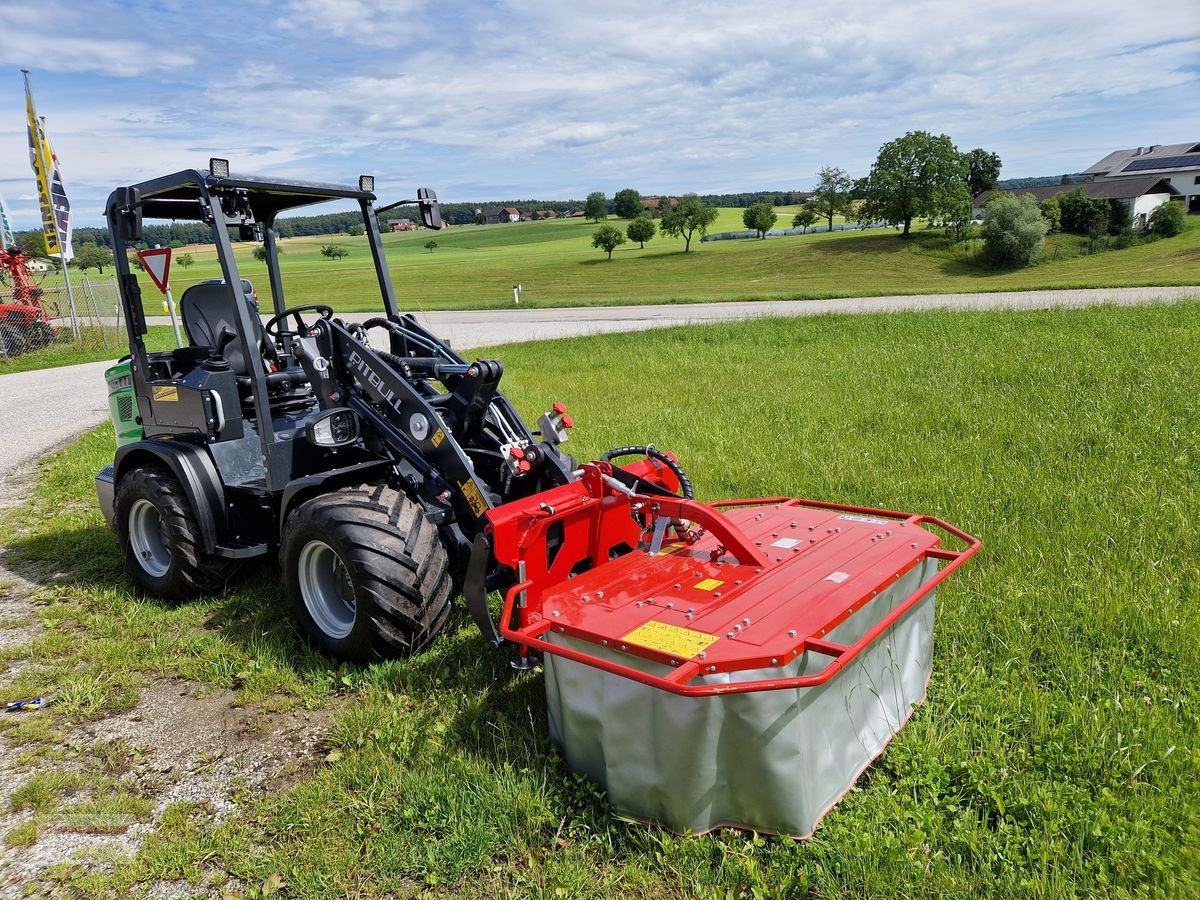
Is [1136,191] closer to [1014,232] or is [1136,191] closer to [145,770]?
[1014,232]

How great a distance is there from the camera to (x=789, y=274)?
45500 mm

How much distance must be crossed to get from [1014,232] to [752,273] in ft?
44.0

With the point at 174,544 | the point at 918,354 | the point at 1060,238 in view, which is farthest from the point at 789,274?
the point at 174,544

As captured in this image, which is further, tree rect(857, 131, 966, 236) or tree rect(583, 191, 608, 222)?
tree rect(583, 191, 608, 222)

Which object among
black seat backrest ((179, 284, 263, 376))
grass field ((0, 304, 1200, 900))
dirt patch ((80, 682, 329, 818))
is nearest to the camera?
grass field ((0, 304, 1200, 900))

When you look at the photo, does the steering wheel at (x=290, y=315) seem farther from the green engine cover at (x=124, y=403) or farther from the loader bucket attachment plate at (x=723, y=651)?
the loader bucket attachment plate at (x=723, y=651)

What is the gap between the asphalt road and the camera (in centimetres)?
1214

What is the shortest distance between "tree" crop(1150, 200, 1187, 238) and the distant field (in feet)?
3.15

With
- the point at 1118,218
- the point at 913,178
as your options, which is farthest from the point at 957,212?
the point at 1118,218

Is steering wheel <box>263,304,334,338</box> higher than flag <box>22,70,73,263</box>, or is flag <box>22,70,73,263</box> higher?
flag <box>22,70,73,263</box>

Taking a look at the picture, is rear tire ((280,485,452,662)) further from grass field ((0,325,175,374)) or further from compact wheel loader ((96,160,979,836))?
grass field ((0,325,175,374))

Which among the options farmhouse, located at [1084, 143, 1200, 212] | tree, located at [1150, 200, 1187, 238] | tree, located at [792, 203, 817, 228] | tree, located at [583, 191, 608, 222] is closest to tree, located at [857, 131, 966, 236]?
tree, located at [1150, 200, 1187, 238]

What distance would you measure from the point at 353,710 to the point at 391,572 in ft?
2.18

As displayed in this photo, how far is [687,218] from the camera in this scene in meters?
60.7
